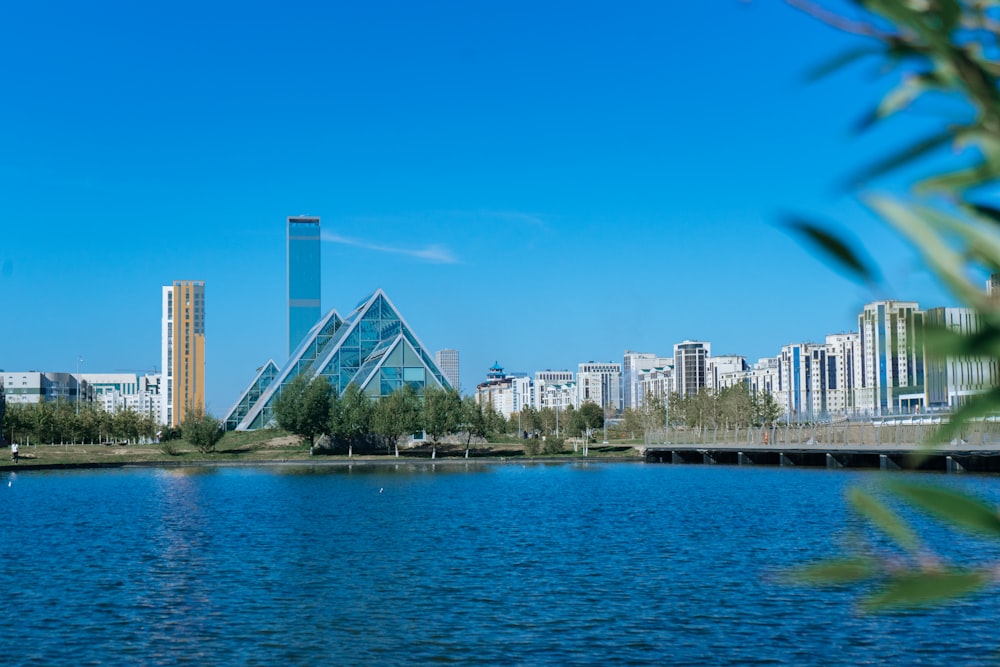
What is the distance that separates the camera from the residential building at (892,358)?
4.74 feet

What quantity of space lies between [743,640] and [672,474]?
41622 millimetres

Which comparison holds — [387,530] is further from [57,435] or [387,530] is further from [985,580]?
[57,435]

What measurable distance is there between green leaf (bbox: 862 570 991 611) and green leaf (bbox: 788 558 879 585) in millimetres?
64

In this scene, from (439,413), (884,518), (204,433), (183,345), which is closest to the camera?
(884,518)

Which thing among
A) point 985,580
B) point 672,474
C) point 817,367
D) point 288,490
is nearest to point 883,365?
point 817,367

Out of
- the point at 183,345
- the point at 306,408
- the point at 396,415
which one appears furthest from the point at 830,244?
the point at 183,345

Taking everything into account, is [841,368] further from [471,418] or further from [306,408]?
A: [306,408]

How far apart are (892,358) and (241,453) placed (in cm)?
7412

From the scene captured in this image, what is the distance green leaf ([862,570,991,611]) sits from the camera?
114 cm

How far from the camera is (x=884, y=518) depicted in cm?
137

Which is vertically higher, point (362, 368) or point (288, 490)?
point (362, 368)

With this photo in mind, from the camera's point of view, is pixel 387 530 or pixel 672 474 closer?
pixel 387 530

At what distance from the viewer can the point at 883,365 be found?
14200 centimetres

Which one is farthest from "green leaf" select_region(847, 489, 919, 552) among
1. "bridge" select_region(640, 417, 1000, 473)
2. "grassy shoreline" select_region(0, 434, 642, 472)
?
"grassy shoreline" select_region(0, 434, 642, 472)
